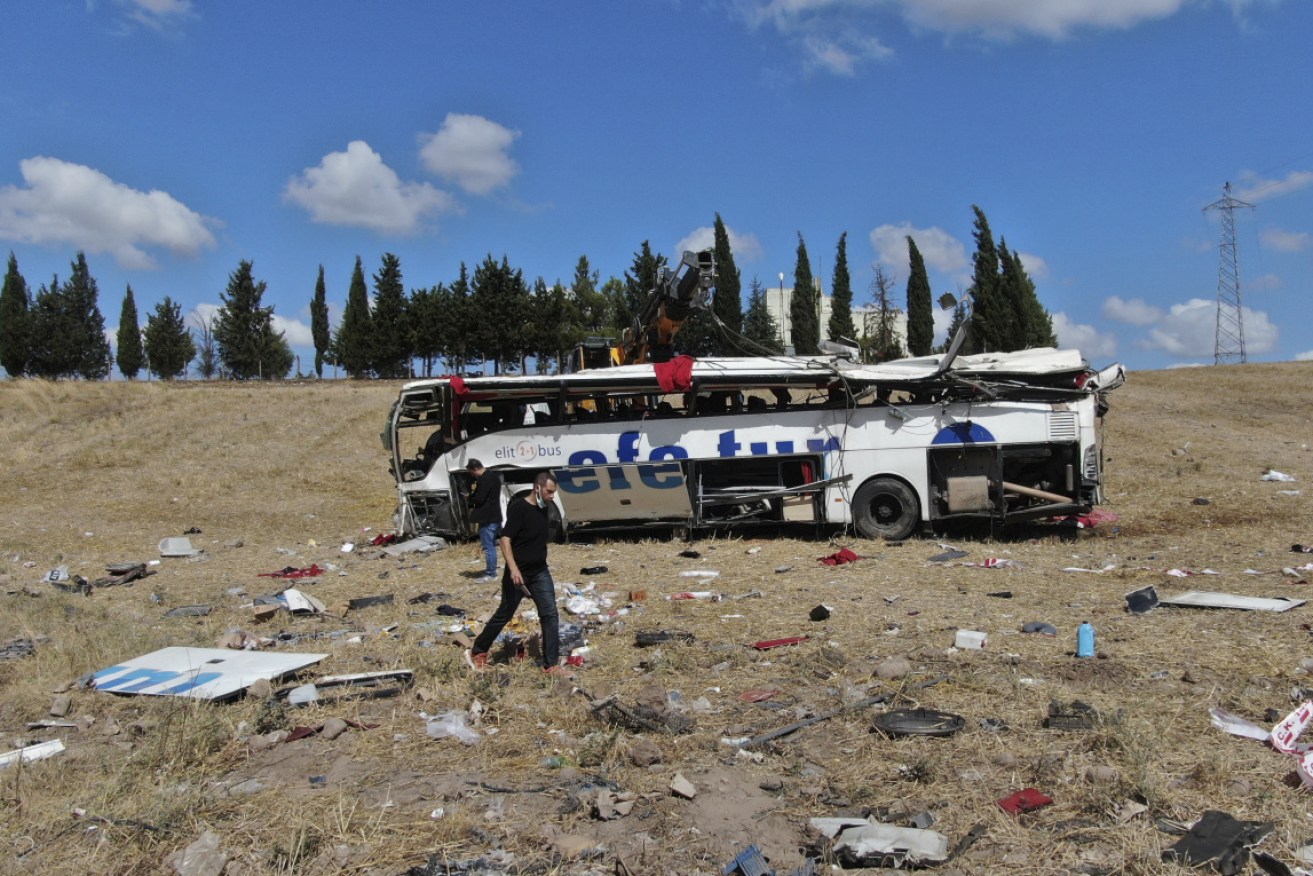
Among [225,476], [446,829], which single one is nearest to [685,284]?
[446,829]

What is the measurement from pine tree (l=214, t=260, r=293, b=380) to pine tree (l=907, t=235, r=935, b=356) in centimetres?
3615

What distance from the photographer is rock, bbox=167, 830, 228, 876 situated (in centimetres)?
349

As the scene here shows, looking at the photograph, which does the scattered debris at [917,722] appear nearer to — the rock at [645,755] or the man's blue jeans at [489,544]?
the rock at [645,755]

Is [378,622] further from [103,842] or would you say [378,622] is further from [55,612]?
[103,842]

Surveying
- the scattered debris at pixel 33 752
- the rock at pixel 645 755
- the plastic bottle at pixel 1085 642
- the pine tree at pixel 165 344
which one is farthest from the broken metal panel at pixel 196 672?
the pine tree at pixel 165 344

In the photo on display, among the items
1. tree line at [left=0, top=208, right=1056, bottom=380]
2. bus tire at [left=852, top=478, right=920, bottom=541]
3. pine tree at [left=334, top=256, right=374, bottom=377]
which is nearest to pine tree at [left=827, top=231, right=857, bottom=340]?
tree line at [left=0, top=208, right=1056, bottom=380]

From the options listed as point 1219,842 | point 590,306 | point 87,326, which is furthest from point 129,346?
point 1219,842

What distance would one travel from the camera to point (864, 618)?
7527 mm

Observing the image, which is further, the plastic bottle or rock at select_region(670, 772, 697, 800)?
the plastic bottle

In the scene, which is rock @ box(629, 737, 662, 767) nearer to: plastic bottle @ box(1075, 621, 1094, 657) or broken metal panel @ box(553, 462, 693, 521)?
plastic bottle @ box(1075, 621, 1094, 657)

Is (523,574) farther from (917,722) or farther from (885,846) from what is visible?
(885,846)

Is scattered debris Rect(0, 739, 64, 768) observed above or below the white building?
below

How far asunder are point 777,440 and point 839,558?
241 cm

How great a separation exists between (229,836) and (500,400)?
9.45m
